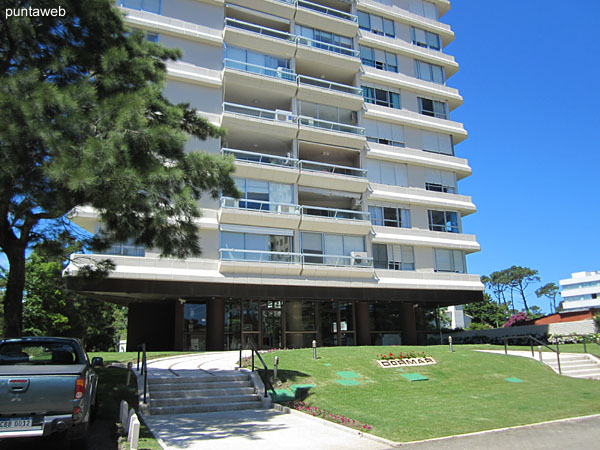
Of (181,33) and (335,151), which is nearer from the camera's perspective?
(181,33)

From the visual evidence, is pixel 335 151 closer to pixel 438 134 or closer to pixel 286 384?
pixel 438 134

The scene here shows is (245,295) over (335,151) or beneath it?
beneath

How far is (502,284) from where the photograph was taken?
116688 millimetres

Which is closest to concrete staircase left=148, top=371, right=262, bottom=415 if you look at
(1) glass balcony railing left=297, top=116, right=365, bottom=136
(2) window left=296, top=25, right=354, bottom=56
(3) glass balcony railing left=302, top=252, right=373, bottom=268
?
(3) glass balcony railing left=302, top=252, right=373, bottom=268

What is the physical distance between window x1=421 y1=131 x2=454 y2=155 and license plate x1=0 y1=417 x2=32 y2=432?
30.2 m

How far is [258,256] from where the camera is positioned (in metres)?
25.8

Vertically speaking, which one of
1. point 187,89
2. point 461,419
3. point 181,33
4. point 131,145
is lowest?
point 461,419

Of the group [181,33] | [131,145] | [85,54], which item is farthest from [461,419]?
[181,33]

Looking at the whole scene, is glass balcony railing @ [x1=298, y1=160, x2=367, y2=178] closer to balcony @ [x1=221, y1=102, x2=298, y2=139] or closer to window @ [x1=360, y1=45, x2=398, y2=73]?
balcony @ [x1=221, y1=102, x2=298, y2=139]

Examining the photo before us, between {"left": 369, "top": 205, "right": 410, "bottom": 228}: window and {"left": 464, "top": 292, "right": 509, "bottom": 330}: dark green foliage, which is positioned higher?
{"left": 369, "top": 205, "right": 410, "bottom": 228}: window

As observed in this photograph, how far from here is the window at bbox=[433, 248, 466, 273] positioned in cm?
3125

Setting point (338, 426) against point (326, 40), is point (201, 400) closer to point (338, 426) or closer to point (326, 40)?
point (338, 426)

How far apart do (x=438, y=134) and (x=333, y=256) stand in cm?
1314

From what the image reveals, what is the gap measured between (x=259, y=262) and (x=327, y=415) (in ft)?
48.6
